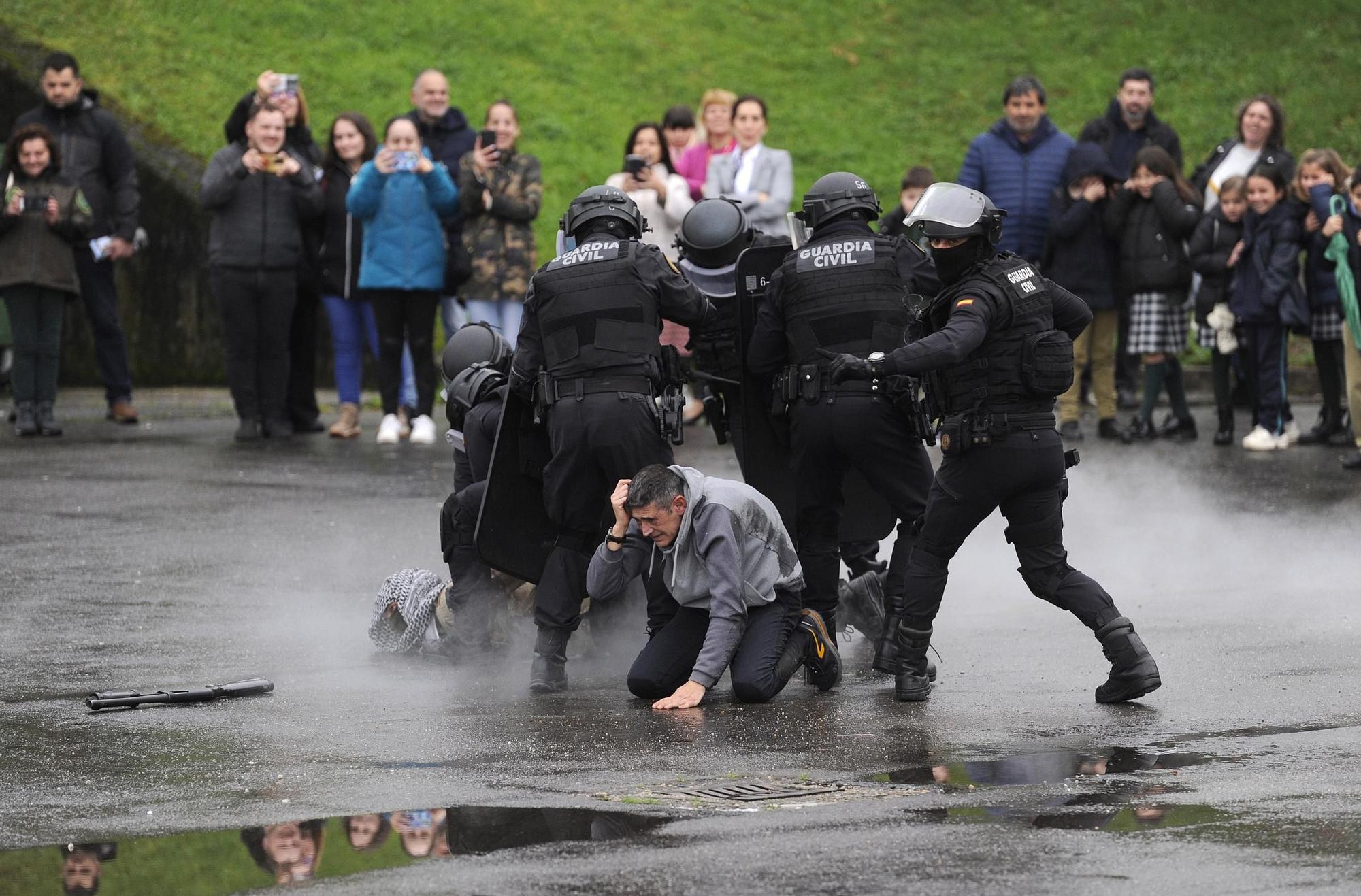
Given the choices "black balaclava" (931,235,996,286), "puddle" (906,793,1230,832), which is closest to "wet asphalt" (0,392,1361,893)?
"puddle" (906,793,1230,832)

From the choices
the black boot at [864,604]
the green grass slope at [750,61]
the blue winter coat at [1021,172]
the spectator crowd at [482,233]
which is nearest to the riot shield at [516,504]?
the black boot at [864,604]

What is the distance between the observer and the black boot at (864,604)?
28.6ft

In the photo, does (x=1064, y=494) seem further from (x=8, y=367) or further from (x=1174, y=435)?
(x=8, y=367)

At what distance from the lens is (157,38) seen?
73.5 feet

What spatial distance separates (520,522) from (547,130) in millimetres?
14109

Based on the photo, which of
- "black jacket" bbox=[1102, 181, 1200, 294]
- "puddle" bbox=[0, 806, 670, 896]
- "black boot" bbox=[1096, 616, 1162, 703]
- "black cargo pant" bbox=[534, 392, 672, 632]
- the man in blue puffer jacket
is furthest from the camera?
the man in blue puffer jacket

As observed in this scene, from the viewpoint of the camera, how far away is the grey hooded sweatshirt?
7.47m

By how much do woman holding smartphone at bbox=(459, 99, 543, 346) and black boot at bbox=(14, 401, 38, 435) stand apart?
3.23 m

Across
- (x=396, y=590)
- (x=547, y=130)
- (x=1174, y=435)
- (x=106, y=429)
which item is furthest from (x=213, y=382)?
(x=396, y=590)

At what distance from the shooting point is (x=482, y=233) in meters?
14.2

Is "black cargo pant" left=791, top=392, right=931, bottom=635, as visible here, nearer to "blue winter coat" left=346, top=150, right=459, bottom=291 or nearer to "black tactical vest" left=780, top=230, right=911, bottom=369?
"black tactical vest" left=780, top=230, right=911, bottom=369

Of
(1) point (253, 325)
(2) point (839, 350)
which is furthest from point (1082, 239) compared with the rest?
(2) point (839, 350)

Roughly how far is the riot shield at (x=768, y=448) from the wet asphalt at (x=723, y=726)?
22.7 inches

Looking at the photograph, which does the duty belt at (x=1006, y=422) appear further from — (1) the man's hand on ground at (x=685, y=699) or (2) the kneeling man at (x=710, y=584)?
(1) the man's hand on ground at (x=685, y=699)
